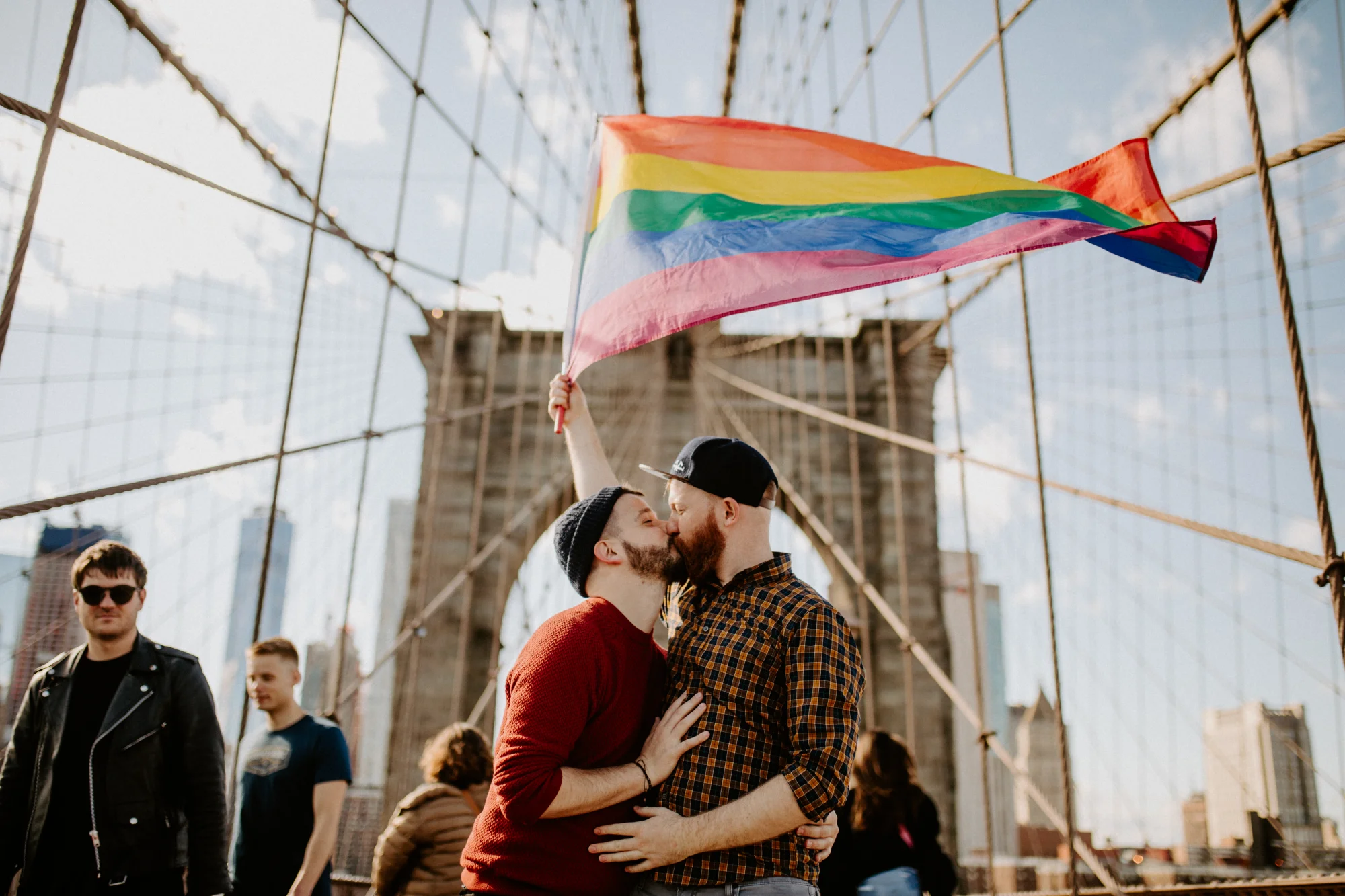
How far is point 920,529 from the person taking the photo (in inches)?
295

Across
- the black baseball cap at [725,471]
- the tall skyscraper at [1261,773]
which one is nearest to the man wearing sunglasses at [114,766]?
the black baseball cap at [725,471]

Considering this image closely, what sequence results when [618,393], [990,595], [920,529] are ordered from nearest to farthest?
[920,529]
[618,393]
[990,595]

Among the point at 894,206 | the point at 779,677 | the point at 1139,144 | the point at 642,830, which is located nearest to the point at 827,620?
the point at 779,677

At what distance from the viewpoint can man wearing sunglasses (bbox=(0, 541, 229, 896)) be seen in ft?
4.40

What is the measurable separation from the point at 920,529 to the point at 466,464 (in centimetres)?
353

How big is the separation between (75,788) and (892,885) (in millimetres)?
1308

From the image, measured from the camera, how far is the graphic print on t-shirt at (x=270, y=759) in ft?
Result: 6.18

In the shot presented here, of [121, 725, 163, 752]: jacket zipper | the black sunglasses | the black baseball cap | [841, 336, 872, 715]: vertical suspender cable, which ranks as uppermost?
[841, 336, 872, 715]: vertical suspender cable

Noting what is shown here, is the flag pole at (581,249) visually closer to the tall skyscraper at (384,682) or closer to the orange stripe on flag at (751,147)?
the orange stripe on flag at (751,147)

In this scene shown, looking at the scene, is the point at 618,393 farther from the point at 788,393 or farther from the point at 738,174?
the point at 738,174

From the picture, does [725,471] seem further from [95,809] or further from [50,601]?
[50,601]

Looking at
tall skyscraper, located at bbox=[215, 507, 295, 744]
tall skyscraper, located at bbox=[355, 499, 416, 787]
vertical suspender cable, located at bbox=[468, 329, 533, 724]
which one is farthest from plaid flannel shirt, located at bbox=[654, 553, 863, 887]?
tall skyscraper, located at bbox=[215, 507, 295, 744]

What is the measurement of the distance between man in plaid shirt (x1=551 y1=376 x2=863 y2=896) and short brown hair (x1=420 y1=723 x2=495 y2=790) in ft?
2.76

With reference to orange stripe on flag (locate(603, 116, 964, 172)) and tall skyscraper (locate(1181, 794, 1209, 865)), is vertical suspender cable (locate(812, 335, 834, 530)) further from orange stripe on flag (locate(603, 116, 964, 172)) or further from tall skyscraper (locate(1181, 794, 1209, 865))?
tall skyscraper (locate(1181, 794, 1209, 865))
